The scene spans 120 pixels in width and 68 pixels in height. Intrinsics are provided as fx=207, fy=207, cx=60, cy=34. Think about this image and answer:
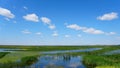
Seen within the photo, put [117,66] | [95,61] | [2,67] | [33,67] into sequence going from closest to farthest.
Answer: [117,66]
[2,67]
[33,67]
[95,61]

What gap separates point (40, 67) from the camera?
3275cm

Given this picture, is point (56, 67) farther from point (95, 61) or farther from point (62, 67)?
point (95, 61)

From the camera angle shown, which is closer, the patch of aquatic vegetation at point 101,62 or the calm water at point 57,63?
the patch of aquatic vegetation at point 101,62

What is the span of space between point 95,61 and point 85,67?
8.64 feet

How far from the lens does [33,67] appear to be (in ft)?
106

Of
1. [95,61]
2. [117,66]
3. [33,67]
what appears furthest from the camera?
[95,61]

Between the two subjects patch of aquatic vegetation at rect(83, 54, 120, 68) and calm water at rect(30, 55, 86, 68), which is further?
calm water at rect(30, 55, 86, 68)

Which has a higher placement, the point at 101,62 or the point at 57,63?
the point at 101,62

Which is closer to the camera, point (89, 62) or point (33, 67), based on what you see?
point (33, 67)

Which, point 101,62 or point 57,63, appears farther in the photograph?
point 57,63

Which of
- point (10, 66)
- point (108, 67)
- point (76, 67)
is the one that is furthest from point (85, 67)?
point (10, 66)

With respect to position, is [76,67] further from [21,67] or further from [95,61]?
[21,67]

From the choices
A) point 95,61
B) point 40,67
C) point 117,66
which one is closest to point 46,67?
point 40,67

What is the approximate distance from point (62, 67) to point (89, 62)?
6.23m
